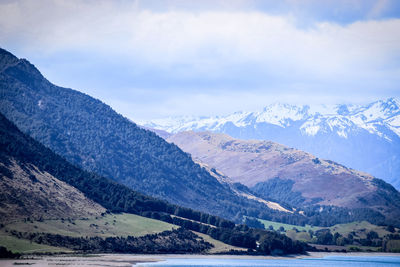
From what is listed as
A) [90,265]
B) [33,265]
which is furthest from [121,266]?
[33,265]

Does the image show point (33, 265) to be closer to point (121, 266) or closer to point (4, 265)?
point (4, 265)

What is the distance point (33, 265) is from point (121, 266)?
101 feet

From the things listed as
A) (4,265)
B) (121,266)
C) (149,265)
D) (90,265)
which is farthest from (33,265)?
(149,265)

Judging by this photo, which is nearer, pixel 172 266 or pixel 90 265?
pixel 90 265

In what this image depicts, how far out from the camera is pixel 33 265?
537ft

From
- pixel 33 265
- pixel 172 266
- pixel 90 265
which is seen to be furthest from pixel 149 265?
pixel 33 265

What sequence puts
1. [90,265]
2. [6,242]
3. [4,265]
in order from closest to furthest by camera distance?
[4,265], [90,265], [6,242]

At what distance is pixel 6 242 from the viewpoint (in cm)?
19350

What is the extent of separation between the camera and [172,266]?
19838 centimetres

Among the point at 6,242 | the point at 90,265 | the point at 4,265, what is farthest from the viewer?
the point at 6,242

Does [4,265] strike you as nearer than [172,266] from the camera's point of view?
Yes

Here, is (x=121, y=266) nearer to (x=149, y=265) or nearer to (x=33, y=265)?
(x=149, y=265)

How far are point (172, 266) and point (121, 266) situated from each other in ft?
66.5

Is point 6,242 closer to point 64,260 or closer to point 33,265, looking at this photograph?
point 64,260
